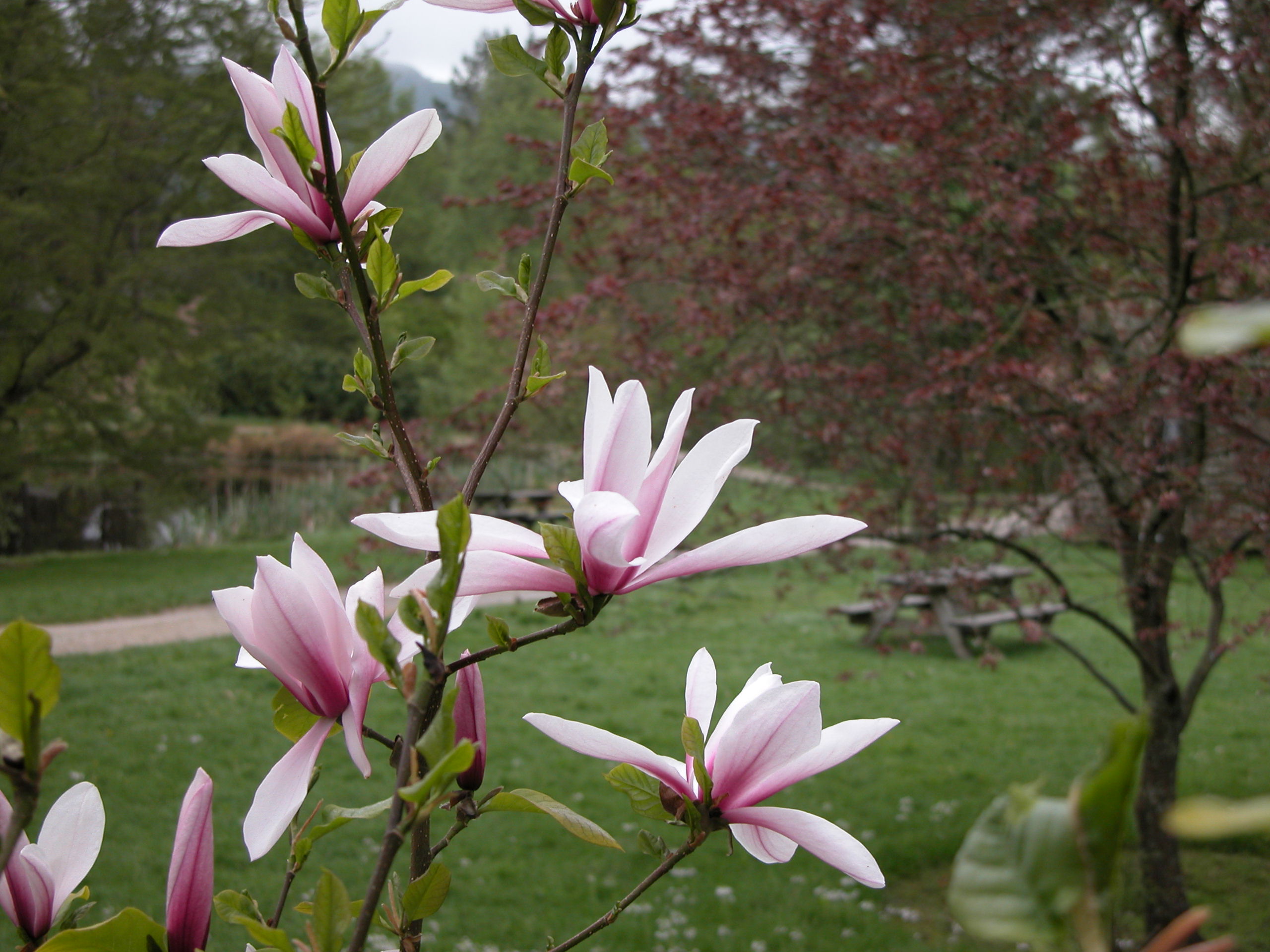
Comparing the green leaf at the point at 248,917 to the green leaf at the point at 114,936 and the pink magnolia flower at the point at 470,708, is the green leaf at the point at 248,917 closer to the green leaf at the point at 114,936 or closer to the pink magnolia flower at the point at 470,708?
the green leaf at the point at 114,936

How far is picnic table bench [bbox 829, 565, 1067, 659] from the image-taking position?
3.65 m

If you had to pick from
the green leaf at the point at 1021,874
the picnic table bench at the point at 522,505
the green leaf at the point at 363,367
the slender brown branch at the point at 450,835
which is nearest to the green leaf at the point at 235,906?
the slender brown branch at the point at 450,835

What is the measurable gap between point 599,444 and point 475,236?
2779 centimetres

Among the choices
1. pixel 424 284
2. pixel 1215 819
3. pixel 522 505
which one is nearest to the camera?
pixel 1215 819

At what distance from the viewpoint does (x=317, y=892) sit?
0.56m

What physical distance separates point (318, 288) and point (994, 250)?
322cm

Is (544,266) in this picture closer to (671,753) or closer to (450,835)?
(450,835)

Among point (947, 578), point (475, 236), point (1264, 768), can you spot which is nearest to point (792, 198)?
point (947, 578)

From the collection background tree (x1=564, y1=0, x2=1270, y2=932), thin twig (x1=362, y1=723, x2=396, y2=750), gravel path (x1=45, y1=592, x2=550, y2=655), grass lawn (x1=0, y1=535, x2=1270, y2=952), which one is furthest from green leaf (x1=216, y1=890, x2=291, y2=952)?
gravel path (x1=45, y1=592, x2=550, y2=655)

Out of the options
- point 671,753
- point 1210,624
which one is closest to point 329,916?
point 1210,624

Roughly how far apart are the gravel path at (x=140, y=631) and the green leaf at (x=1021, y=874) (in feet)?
24.6

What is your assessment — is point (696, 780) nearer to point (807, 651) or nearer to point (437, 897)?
point (437, 897)

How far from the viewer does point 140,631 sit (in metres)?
8.81

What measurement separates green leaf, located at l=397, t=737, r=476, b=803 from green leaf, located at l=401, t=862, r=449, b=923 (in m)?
0.17
